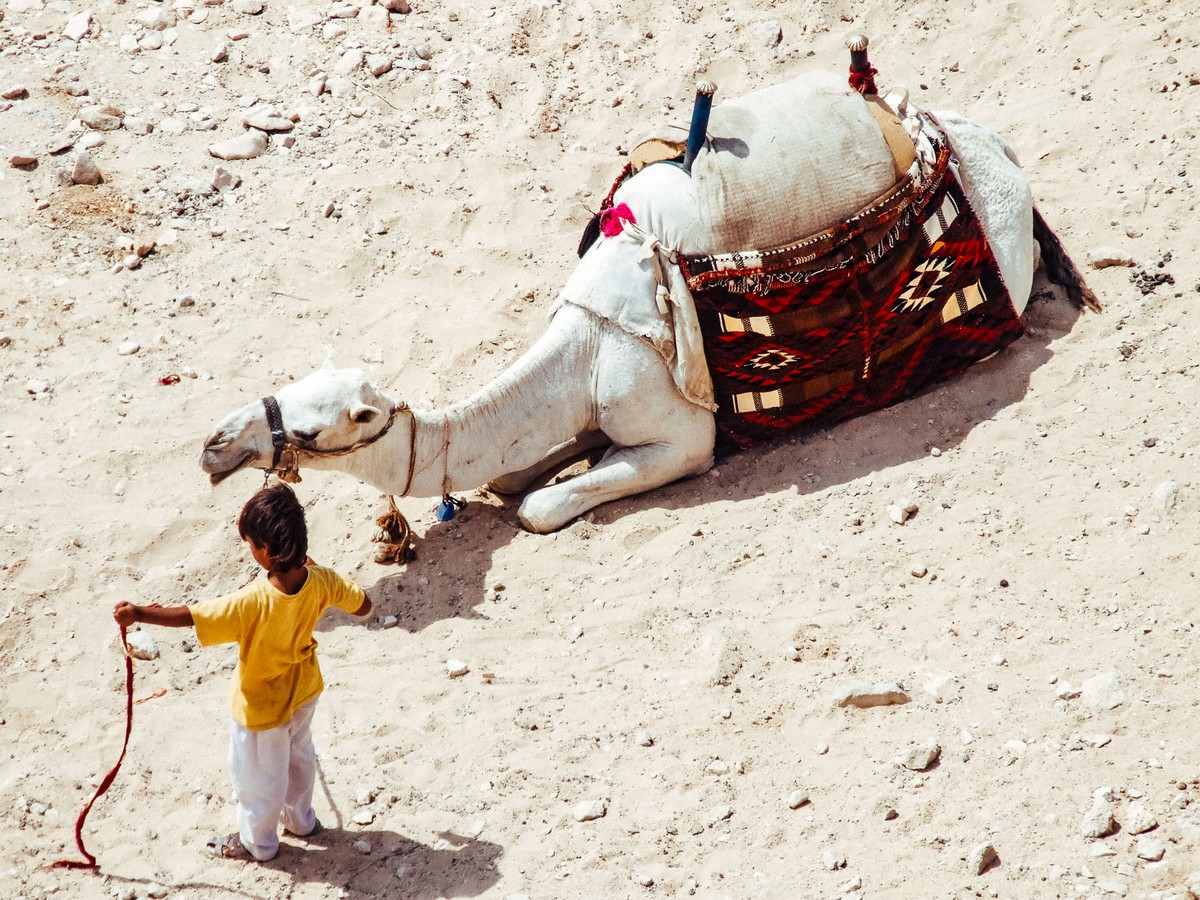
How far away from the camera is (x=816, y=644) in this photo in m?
5.12

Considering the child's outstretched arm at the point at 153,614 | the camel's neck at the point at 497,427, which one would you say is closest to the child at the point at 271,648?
the child's outstretched arm at the point at 153,614

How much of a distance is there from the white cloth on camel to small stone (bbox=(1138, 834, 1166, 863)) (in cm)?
309

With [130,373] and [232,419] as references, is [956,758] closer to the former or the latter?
[232,419]

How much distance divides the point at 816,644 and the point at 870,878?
1224 mm

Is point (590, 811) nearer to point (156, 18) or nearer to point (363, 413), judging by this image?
point (363, 413)

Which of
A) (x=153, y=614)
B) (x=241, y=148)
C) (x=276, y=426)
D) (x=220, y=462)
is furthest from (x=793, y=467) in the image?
(x=241, y=148)

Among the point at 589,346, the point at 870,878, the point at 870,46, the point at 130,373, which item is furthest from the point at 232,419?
the point at 870,46

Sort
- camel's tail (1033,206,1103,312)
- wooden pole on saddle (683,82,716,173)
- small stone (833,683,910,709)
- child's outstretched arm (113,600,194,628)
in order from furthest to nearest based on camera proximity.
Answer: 1. camel's tail (1033,206,1103,312)
2. wooden pole on saddle (683,82,716,173)
3. small stone (833,683,910,709)
4. child's outstretched arm (113,600,194,628)

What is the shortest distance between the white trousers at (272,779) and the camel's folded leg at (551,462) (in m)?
2.22

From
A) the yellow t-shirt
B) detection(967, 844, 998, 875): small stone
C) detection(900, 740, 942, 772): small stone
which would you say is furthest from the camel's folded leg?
detection(967, 844, 998, 875): small stone

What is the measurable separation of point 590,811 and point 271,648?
4.11 feet

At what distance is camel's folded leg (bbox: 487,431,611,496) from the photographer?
21.6 ft

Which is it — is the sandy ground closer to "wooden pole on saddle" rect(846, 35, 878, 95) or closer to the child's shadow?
the child's shadow

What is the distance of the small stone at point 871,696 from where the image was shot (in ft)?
15.4
